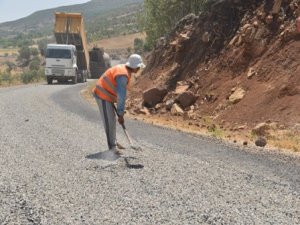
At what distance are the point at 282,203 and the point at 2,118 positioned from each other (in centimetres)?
1016

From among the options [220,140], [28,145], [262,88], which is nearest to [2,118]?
[28,145]

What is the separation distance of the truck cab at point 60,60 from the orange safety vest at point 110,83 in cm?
2681

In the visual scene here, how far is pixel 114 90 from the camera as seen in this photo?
354 inches

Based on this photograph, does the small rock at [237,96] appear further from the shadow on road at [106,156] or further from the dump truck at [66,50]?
the dump truck at [66,50]

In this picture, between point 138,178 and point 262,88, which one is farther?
point 262,88

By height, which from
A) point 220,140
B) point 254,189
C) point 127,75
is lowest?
point 220,140

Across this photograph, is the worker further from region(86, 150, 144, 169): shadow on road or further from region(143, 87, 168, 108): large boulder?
region(143, 87, 168, 108): large boulder

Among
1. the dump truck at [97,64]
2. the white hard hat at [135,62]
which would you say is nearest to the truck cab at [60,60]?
the dump truck at [97,64]

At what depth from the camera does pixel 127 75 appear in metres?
8.65

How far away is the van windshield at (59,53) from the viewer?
116 feet

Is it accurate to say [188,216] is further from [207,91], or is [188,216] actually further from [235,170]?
[207,91]

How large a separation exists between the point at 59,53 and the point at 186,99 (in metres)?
19.5

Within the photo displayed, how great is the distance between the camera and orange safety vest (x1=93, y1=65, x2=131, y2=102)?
8.71 metres

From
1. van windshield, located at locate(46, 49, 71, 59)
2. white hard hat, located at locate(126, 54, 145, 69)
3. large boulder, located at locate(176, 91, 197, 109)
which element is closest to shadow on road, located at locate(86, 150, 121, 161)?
white hard hat, located at locate(126, 54, 145, 69)
